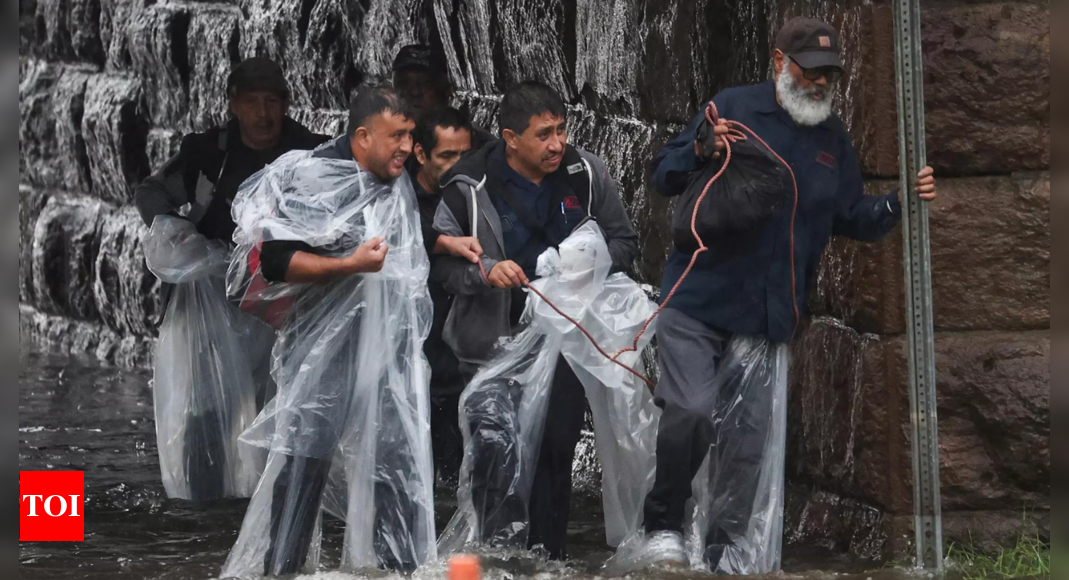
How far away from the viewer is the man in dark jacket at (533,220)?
6.36 metres

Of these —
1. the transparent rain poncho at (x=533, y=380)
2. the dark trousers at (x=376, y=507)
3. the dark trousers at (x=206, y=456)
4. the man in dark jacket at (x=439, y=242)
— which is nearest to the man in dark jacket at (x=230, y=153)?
the man in dark jacket at (x=439, y=242)

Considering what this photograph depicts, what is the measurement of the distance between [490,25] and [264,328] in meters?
2.96

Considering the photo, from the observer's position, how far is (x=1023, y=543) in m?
6.43

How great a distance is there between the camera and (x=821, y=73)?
593 centimetres

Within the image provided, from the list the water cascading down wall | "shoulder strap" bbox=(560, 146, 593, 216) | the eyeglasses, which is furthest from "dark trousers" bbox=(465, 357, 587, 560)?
the eyeglasses

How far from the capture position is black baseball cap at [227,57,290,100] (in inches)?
301

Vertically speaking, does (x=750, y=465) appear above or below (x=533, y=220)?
below

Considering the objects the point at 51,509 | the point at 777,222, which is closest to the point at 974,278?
the point at 777,222

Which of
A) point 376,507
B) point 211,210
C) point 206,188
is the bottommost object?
point 376,507

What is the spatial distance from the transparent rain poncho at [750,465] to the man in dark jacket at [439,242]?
1.12 metres

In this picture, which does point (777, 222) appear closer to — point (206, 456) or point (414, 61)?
point (414, 61)

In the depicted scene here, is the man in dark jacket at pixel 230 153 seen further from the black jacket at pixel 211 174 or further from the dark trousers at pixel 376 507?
the dark trousers at pixel 376 507

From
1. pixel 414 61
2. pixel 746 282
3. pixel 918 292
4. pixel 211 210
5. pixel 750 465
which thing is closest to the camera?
pixel 918 292

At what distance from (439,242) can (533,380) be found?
1.89 ft
